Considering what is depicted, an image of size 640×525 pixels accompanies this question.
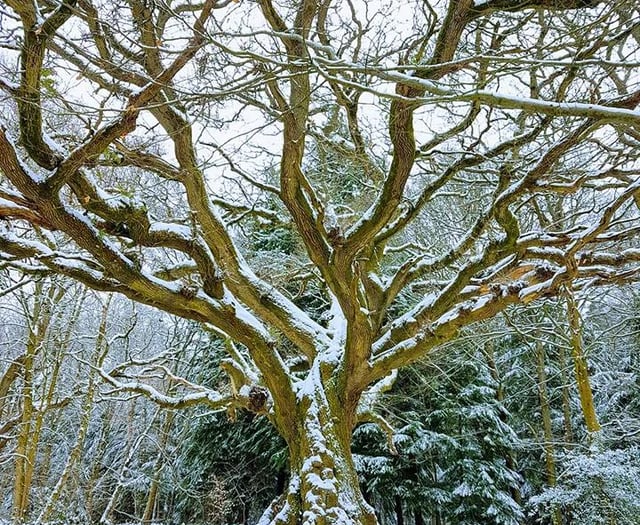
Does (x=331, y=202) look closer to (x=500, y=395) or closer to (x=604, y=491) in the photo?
(x=604, y=491)

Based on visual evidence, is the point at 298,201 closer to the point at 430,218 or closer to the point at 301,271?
the point at 301,271

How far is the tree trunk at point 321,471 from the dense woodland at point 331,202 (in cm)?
2

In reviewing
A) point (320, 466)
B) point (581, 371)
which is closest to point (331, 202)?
point (320, 466)

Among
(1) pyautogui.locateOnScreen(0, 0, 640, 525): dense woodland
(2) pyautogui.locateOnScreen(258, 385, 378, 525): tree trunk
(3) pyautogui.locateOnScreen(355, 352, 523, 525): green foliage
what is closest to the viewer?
(1) pyautogui.locateOnScreen(0, 0, 640, 525): dense woodland

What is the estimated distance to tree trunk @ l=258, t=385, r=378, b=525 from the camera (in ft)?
13.5

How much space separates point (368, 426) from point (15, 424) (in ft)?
20.3

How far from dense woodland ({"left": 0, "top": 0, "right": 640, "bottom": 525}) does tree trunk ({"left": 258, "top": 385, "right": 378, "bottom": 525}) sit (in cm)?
2

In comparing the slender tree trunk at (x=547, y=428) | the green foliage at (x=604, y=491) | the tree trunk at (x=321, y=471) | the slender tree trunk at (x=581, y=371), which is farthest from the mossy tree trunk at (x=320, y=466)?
the slender tree trunk at (x=547, y=428)

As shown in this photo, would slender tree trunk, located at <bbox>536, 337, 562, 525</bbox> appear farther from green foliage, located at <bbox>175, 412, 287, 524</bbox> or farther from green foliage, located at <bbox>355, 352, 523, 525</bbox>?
green foliage, located at <bbox>175, 412, 287, 524</bbox>

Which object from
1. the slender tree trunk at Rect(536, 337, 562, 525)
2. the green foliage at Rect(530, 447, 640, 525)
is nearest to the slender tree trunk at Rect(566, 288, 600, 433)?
the green foliage at Rect(530, 447, 640, 525)

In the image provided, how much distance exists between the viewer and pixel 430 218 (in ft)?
24.9

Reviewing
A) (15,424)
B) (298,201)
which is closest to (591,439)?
(298,201)

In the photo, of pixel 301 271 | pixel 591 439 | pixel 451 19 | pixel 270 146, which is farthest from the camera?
pixel 301 271

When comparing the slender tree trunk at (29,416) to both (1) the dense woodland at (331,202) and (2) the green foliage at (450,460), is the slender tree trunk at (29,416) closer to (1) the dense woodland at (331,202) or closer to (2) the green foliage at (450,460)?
(1) the dense woodland at (331,202)
